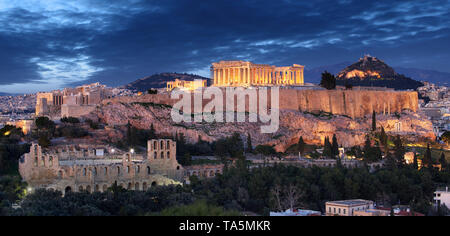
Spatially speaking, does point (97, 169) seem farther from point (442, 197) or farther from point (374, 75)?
point (374, 75)

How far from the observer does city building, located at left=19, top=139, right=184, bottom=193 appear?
32719 millimetres

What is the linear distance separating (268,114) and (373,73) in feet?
227

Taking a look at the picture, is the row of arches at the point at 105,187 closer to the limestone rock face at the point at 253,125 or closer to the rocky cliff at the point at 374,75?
the limestone rock face at the point at 253,125

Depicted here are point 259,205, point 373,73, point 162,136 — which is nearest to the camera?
point 259,205

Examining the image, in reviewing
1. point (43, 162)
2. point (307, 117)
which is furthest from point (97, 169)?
point (307, 117)

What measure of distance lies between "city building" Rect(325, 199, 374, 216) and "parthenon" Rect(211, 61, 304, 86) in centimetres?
3882

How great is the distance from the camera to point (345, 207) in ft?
101

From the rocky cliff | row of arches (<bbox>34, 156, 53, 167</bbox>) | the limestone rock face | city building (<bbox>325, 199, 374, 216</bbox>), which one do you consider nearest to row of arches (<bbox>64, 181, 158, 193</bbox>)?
row of arches (<bbox>34, 156, 53, 167</bbox>)

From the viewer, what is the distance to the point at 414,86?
128 metres

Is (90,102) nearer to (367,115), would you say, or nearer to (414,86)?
(367,115)

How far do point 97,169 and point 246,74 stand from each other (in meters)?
40.1

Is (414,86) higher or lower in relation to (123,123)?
higher

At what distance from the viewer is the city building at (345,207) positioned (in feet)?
100

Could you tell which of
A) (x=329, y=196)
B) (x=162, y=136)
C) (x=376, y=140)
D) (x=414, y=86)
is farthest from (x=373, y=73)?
(x=329, y=196)
